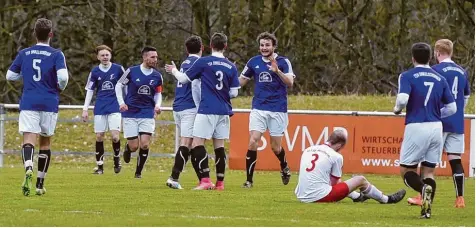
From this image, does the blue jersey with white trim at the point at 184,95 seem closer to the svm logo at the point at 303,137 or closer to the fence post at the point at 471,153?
the svm logo at the point at 303,137

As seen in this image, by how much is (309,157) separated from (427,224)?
251 cm

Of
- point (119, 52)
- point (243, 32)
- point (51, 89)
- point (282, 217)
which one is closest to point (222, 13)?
point (243, 32)

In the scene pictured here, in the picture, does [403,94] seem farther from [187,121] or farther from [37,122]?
[187,121]

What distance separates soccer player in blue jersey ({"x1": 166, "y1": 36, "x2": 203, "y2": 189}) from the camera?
1652 centimetres

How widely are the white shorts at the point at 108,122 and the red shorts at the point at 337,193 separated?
8017 mm

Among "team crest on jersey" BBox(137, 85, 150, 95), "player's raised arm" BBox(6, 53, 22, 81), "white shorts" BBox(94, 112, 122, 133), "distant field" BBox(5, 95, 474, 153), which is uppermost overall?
"player's raised arm" BBox(6, 53, 22, 81)

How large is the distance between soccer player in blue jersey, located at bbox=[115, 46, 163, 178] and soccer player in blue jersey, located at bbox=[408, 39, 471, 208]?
6389mm

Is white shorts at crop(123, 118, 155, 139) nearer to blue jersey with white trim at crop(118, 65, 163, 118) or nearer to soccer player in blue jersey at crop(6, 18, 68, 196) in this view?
blue jersey with white trim at crop(118, 65, 163, 118)

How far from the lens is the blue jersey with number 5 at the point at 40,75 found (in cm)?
1426

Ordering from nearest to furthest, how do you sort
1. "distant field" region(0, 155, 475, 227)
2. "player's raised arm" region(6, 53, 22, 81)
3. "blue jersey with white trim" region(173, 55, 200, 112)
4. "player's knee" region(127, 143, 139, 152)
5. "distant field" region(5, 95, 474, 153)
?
"distant field" region(0, 155, 475, 227), "player's raised arm" region(6, 53, 22, 81), "blue jersey with white trim" region(173, 55, 200, 112), "player's knee" region(127, 143, 139, 152), "distant field" region(5, 95, 474, 153)

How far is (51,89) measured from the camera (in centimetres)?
1437

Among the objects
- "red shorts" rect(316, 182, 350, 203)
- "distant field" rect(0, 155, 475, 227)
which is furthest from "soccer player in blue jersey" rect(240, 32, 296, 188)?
"red shorts" rect(316, 182, 350, 203)

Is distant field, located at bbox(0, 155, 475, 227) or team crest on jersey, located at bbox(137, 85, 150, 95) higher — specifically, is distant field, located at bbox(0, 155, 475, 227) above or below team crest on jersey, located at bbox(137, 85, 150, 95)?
below

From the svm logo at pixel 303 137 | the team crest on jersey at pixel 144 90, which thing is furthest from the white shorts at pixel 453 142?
the svm logo at pixel 303 137
